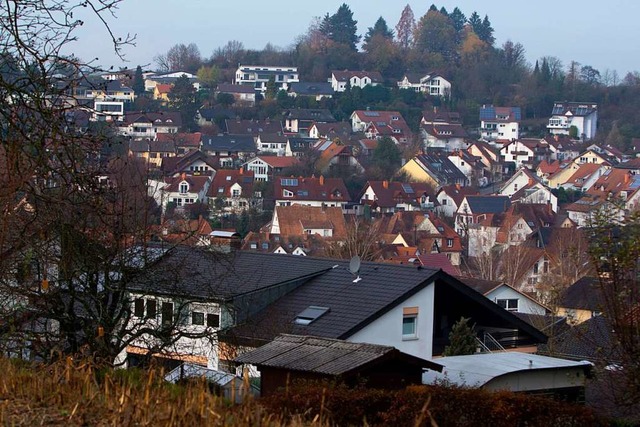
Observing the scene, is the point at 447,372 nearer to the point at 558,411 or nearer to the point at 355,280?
the point at 558,411

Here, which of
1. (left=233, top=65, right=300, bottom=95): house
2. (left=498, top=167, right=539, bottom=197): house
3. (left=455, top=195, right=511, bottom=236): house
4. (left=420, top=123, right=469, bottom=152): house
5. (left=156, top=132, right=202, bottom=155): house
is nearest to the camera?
(left=455, top=195, right=511, bottom=236): house

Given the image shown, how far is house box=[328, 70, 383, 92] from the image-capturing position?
345ft

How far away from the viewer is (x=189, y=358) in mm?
16250

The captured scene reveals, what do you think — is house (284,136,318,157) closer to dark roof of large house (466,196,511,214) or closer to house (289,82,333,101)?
house (289,82,333,101)

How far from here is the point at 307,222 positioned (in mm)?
54125

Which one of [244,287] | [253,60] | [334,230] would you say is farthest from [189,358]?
[253,60]

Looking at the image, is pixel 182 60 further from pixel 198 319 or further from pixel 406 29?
pixel 198 319

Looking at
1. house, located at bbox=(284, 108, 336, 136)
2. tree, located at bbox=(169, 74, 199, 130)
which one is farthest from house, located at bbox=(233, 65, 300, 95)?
tree, located at bbox=(169, 74, 199, 130)

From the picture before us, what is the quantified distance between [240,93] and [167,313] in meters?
87.7

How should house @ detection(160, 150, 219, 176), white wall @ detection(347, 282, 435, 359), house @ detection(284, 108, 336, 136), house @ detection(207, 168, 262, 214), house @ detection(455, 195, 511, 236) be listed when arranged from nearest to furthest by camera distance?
1. white wall @ detection(347, 282, 435, 359)
2. house @ detection(207, 168, 262, 214)
3. house @ detection(455, 195, 511, 236)
4. house @ detection(160, 150, 219, 176)
5. house @ detection(284, 108, 336, 136)

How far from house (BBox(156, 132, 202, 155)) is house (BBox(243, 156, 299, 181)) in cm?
693

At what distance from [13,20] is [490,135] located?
94500 mm

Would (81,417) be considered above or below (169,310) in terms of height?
above

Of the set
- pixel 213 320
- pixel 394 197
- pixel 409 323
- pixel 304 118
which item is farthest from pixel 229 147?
pixel 213 320
